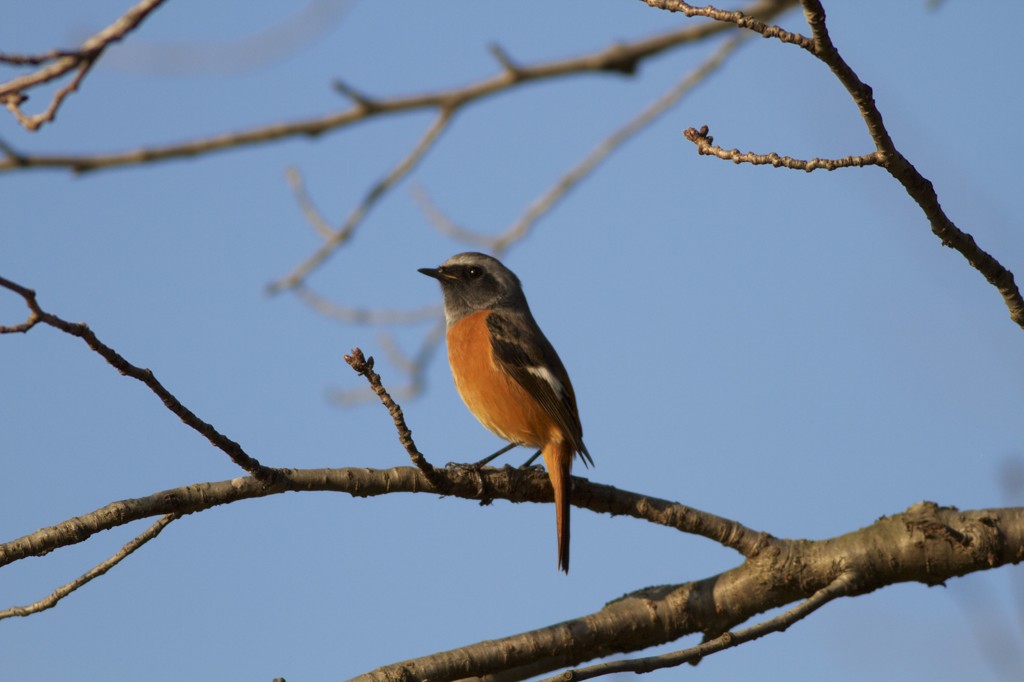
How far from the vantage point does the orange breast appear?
6.66 metres

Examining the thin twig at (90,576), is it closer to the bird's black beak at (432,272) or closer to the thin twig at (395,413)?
the thin twig at (395,413)

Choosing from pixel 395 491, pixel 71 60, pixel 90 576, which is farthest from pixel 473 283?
pixel 71 60

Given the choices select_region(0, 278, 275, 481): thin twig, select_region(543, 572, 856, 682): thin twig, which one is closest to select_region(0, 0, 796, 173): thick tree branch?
select_region(0, 278, 275, 481): thin twig

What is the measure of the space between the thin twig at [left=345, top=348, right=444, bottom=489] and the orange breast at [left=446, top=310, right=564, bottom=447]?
202cm

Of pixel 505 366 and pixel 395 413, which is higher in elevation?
pixel 505 366

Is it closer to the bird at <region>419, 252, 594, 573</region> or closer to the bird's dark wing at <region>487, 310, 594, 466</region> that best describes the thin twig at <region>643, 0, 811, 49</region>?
the bird at <region>419, 252, 594, 573</region>

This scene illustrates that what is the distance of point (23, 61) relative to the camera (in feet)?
9.56

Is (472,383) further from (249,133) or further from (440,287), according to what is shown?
(249,133)

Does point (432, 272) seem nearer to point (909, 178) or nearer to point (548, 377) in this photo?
point (548, 377)

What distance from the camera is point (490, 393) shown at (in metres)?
6.96

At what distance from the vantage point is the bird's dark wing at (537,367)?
21.8ft

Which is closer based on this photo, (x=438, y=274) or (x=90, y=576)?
(x=90, y=576)

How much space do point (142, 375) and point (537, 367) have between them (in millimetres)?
3860

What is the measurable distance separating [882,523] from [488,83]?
8.76 feet
